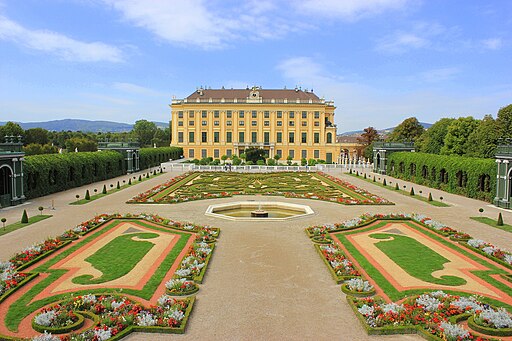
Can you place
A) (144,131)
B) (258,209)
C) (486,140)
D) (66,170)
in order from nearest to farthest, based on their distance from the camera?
(258,209) < (66,170) < (486,140) < (144,131)

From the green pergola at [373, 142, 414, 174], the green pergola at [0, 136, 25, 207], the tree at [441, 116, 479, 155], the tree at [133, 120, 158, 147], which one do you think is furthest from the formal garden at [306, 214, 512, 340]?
the tree at [133, 120, 158, 147]

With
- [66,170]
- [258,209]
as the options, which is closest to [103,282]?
[258,209]

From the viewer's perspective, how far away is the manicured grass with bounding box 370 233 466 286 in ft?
48.3

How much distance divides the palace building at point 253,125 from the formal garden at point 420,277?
216ft

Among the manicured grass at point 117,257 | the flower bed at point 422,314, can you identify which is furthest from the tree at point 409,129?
the flower bed at point 422,314

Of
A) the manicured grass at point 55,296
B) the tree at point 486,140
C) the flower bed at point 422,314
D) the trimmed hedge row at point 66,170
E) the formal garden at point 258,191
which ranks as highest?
the tree at point 486,140

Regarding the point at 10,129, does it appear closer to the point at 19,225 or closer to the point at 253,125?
the point at 253,125

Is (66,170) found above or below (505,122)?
below

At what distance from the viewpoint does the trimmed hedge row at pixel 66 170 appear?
33.3 metres

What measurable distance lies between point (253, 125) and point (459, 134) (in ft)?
132

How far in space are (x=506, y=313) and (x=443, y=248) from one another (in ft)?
26.2

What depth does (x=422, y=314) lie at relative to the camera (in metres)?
11.4

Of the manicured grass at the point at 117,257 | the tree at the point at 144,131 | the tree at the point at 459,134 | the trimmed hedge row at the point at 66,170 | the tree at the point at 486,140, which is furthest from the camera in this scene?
the tree at the point at 144,131

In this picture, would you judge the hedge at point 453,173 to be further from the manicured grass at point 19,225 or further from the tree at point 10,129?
the tree at point 10,129
